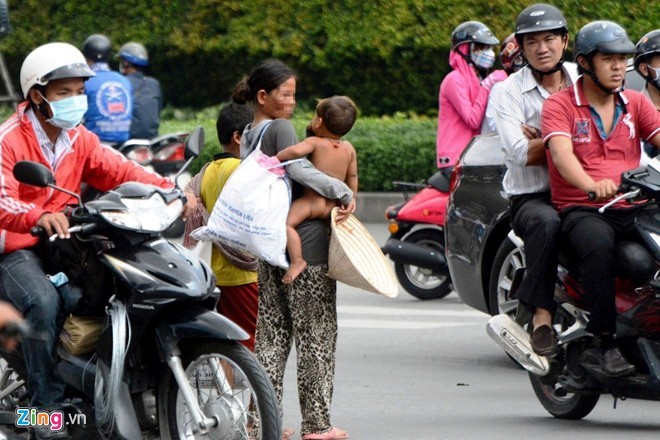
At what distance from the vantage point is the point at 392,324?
1089 cm

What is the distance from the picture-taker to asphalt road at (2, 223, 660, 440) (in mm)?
7461

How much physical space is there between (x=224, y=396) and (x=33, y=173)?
1.12 metres

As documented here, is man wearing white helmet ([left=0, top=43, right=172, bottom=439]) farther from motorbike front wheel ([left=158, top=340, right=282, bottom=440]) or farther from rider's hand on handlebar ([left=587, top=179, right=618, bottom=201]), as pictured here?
rider's hand on handlebar ([left=587, top=179, right=618, bottom=201])

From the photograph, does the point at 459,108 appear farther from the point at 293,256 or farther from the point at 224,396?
the point at 224,396

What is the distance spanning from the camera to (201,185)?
7.35 meters

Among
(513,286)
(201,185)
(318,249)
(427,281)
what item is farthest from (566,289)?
(427,281)

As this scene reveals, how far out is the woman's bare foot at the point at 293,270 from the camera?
6.86 meters

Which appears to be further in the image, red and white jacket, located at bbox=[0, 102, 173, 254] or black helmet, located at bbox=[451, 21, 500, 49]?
black helmet, located at bbox=[451, 21, 500, 49]

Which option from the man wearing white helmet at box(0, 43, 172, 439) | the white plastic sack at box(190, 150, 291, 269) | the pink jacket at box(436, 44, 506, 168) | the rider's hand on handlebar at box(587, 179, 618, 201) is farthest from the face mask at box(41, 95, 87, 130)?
the pink jacket at box(436, 44, 506, 168)

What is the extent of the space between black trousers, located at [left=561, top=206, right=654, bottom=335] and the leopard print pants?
43.5 inches

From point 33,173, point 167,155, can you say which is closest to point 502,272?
point 33,173

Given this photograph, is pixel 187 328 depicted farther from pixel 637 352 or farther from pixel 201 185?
pixel 637 352

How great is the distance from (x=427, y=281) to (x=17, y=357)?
605 centimetres

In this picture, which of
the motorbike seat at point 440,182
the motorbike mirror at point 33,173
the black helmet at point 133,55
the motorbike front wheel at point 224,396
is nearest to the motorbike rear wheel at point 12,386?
the motorbike front wheel at point 224,396
